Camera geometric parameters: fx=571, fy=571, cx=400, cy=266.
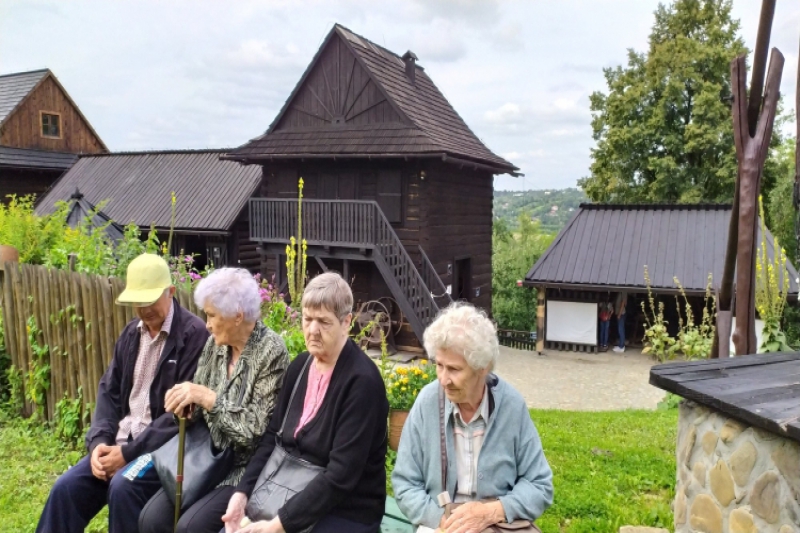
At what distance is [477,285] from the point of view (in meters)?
17.2

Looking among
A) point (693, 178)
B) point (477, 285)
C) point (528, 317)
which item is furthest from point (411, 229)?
point (528, 317)

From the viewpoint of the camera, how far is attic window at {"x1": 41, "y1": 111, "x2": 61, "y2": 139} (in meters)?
24.4

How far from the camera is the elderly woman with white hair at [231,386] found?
2.66 meters

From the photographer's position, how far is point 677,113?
21.6 metres

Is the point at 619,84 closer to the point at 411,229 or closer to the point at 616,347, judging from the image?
the point at 616,347

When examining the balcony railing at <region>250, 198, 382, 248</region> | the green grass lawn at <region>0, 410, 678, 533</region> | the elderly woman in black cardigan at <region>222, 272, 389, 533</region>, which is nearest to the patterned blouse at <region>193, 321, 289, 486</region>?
the elderly woman in black cardigan at <region>222, 272, 389, 533</region>

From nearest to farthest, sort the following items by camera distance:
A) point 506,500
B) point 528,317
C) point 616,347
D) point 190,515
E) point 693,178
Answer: point 506,500 < point 190,515 < point 616,347 < point 693,178 < point 528,317

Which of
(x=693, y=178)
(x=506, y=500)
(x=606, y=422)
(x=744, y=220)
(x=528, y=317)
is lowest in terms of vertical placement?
(x=528, y=317)

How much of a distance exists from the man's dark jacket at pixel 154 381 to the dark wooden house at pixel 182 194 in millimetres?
13010

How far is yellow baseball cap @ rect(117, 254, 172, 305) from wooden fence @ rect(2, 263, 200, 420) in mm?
1177

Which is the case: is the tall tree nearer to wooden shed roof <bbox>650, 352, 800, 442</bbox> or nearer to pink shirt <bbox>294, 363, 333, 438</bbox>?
wooden shed roof <bbox>650, 352, 800, 442</bbox>

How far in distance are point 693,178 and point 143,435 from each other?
75.1 feet

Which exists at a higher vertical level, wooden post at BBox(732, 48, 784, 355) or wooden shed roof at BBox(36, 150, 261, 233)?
wooden shed roof at BBox(36, 150, 261, 233)

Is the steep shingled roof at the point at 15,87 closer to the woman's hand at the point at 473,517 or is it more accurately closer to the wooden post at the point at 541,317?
the wooden post at the point at 541,317
